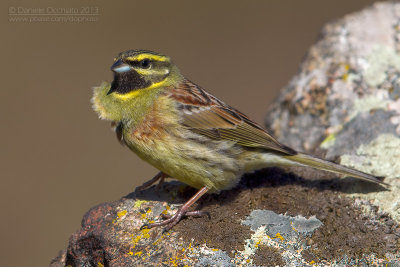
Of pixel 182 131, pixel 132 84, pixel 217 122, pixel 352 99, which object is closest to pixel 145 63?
pixel 132 84

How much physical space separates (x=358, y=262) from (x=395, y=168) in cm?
156

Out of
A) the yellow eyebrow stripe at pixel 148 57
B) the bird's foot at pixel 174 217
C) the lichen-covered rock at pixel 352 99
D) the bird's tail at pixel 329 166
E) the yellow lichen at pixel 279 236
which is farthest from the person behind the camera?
the lichen-covered rock at pixel 352 99

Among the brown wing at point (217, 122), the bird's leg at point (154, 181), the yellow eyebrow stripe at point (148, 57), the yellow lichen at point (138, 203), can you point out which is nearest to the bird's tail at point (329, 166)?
the brown wing at point (217, 122)

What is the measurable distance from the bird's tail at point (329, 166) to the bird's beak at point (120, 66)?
6.56 ft

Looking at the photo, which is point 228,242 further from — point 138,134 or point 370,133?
point 370,133

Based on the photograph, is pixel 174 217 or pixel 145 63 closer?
pixel 174 217

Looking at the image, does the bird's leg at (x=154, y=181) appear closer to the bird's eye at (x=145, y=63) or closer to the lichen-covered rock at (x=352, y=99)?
the bird's eye at (x=145, y=63)

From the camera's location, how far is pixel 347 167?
5.22 metres

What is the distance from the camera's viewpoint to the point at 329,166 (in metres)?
5.25

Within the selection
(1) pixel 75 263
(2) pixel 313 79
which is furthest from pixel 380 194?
(1) pixel 75 263

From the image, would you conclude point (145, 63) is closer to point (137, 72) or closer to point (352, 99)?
point (137, 72)

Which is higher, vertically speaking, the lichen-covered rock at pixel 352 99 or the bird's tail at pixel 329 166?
the lichen-covered rock at pixel 352 99

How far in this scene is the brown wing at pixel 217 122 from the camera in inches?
205

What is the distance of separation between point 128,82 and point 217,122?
3.47 feet
